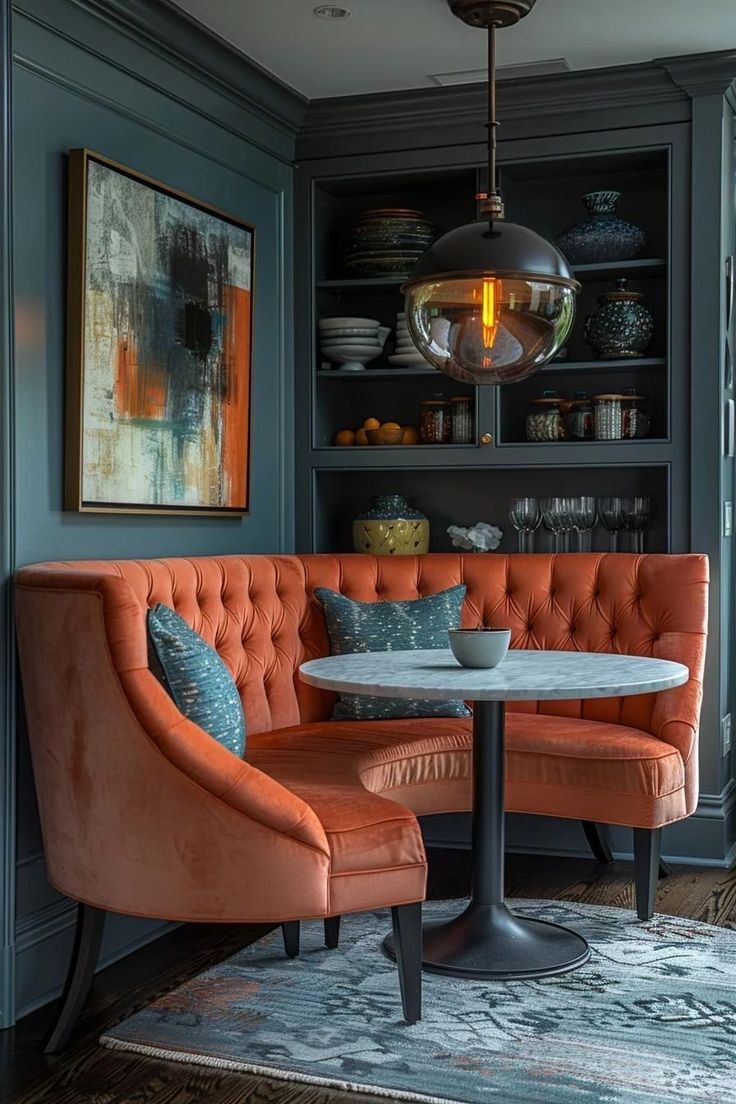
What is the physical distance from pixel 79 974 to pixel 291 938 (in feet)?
1.93

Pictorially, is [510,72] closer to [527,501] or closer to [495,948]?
[527,501]

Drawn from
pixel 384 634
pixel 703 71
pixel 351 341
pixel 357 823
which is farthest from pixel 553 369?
pixel 357 823

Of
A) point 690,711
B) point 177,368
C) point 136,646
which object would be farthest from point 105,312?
point 690,711

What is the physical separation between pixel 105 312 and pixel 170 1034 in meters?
1.76

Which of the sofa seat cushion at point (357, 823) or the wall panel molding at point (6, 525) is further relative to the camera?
the wall panel molding at point (6, 525)

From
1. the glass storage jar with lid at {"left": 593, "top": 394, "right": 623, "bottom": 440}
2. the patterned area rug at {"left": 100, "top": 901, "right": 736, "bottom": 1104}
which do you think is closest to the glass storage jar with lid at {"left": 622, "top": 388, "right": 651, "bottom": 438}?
the glass storage jar with lid at {"left": 593, "top": 394, "right": 623, "bottom": 440}

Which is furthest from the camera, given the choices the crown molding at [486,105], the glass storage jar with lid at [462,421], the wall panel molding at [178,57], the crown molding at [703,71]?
the glass storage jar with lid at [462,421]

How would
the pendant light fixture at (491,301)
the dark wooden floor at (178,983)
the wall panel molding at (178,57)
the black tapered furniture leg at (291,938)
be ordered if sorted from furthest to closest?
the wall panel molding at (178,57), the black tapered furniture leg at (291,938), the pendant light fixture at (491,301), the dark wooden floor at (178,983)

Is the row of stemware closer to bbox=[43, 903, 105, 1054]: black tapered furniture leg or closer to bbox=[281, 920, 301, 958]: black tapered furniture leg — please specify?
bbox=[281, 920, 301, 958]: black tapered furniture leg

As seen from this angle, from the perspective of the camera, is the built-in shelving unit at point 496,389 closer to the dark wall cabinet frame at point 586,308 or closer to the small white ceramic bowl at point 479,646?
the dark wall cabinet frame at point 586,308

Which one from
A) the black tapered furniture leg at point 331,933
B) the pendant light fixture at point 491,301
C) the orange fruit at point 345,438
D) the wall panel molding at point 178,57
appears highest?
the wall panel molding at point 178,57

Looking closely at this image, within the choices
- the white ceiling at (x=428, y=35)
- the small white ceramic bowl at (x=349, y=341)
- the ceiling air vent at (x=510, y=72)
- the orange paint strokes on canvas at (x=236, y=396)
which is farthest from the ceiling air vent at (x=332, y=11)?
the small white ceramic bowl at (x=349, y=341)

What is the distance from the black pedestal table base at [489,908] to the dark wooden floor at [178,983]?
516 mm

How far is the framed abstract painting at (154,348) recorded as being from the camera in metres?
3.16
